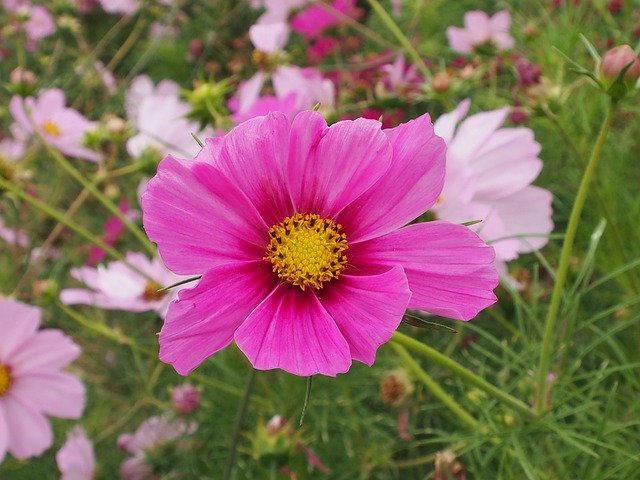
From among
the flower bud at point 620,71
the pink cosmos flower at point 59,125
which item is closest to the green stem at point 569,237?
the flower bud at point 620,71

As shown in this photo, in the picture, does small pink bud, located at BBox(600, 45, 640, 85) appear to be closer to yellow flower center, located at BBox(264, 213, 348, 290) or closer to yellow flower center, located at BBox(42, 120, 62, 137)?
yellow flower center, located at BBox(264, 213, 348, 290)

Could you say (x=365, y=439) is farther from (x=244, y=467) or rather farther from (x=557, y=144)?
(x=557, y=144)

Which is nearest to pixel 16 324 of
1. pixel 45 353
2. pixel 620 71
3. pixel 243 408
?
pixel 45 353

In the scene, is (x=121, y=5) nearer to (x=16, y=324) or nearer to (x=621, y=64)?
(x=16, y=324)

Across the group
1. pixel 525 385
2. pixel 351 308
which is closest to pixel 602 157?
pixel 525 385

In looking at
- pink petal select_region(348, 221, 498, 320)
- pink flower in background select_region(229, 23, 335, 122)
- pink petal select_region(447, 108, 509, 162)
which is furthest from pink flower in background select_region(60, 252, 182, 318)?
pink petal select_region(348, 221, 498, 320)
